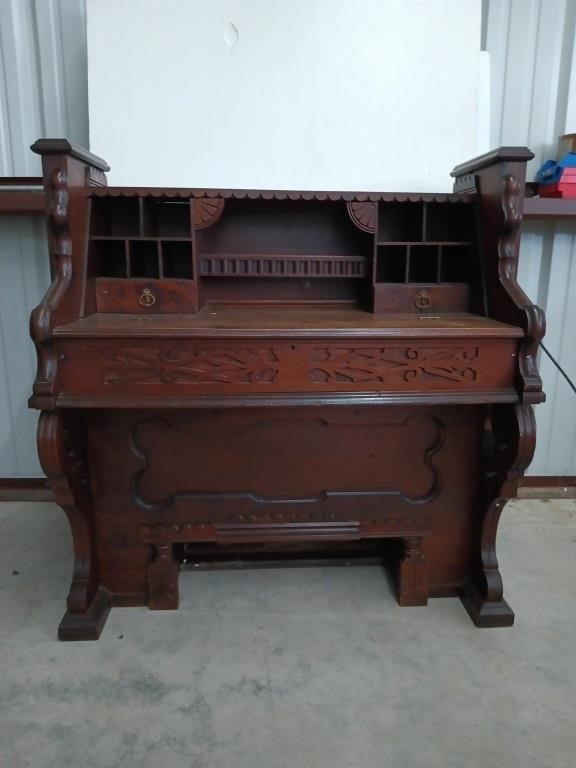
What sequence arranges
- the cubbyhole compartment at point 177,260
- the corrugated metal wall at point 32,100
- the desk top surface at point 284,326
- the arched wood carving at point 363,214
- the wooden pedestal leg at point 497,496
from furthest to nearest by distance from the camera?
the corrugated metal wall at point 32,100 → the cubbyhole compartment at point 177,260 → the arched wood carving at point 363,214 → the wooden pedestal leg at point 497,496 → the desk top surface at point 284,326

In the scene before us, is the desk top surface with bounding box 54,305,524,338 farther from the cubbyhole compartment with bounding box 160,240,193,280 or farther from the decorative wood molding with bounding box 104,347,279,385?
the cubbyhole compartment with bounding box 160,240,193,280

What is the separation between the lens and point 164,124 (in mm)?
1991

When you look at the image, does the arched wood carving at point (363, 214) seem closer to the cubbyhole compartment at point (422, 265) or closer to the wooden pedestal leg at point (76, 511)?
the cubbyhole compartment at point (422, 265)

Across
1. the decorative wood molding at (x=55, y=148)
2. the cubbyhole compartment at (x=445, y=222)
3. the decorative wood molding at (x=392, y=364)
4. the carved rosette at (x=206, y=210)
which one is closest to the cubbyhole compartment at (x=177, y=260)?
the carved rosette at (x=206, y=210)

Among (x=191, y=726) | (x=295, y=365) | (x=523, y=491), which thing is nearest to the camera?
(x=191, y=726)

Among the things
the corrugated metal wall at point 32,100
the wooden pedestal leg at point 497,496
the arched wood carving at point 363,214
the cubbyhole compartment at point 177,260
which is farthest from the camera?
the corrugated metal wall at point 32,100

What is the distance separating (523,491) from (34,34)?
279 cm

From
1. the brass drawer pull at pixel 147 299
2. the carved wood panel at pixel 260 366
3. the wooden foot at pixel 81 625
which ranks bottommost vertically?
the wooden foot at pixel 81 625

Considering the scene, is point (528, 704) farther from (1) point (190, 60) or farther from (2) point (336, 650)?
(1) point (190, 60)

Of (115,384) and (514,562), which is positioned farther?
(514,562)

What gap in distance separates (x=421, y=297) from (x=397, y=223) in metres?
0.33

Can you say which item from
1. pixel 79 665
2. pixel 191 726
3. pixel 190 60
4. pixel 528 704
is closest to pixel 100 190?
pixel 190 60

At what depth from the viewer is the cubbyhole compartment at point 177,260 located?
6.17 feet

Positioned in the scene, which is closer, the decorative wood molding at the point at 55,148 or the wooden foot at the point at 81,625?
the decorative wood molding at the point at 55,148
